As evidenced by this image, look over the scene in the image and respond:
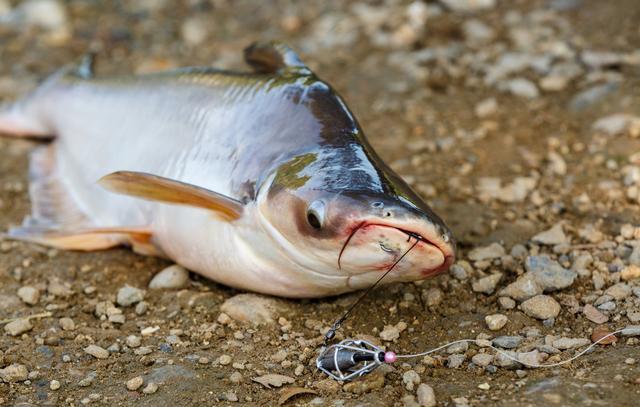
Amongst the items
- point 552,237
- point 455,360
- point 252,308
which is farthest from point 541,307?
point 252,308

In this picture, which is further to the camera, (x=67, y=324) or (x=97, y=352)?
(x=67, y=324)

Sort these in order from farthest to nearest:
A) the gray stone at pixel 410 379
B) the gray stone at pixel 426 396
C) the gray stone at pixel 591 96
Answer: the gray stone at pixel 591 96, the gray stone at pixel 410 379, the gray stone at pixel 426 396

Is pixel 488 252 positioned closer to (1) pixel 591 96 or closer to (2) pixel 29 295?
(1) pixel 591 96

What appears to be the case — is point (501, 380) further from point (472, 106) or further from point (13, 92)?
point (13, 92)

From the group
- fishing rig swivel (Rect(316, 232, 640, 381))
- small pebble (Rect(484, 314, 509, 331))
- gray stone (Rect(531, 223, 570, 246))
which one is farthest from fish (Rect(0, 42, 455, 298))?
gray stone (Rect(531, 223, 570, 246))

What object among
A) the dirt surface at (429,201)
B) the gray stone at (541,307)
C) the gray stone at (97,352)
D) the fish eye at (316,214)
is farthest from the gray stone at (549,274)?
the gray stone at (97,352)

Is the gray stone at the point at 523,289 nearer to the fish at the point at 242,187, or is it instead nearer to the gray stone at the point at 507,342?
the gray stone at the point at 507,342
